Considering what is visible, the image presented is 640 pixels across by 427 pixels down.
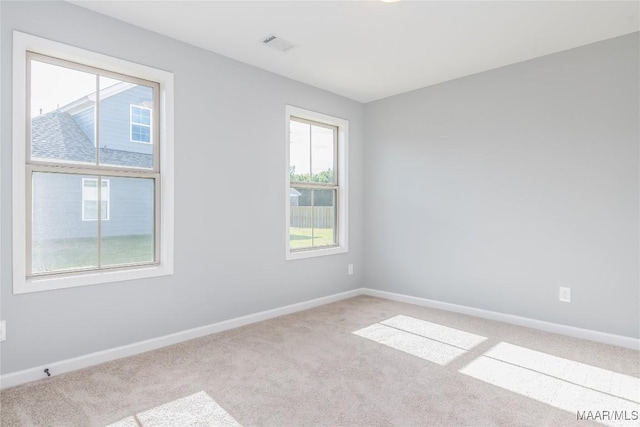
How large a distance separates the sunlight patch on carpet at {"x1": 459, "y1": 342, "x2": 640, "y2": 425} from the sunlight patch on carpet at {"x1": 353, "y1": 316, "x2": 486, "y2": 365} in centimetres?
21

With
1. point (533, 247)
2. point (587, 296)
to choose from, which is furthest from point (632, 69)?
point (587, 296)

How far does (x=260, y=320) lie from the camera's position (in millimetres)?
3617

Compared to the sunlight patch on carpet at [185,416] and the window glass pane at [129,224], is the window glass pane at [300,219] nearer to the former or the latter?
the window glass pane at [129,224]

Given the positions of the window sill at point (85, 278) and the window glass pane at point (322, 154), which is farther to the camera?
the window glass pane at point (322, 154)

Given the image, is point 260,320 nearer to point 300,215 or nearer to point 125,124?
point 300,215

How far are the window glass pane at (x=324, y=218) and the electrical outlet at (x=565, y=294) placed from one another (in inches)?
96.4

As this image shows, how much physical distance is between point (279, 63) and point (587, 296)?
3527 mm

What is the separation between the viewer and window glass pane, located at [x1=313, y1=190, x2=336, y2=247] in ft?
14.3

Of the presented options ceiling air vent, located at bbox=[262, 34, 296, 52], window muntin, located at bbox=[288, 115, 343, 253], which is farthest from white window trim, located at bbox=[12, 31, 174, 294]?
window muntin, located at bbox=[288, 115, 343, 253]

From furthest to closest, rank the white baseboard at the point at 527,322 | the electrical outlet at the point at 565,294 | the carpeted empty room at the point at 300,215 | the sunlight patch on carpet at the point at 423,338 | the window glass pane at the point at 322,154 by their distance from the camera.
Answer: the window glass pane at the point at 322,154 < the electrical outlet at the point at 565,294 < the white baseboard at the point at 527,322 < the sunlight patch on carpet at the point at 423,338 < the carpeted empty room at the point at 300,215

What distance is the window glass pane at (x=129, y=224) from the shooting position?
9.02ft

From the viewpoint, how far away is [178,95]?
3.03 m

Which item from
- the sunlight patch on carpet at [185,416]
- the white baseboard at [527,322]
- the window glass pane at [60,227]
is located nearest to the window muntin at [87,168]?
the window glass pane at [60,227]

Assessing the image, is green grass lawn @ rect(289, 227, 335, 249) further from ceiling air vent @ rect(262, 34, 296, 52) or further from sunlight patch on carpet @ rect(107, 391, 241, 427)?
sunlight patch on carpet @ rect(107, 391, 241, 427)
